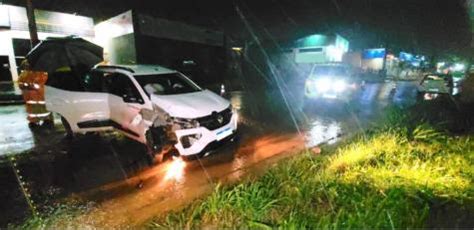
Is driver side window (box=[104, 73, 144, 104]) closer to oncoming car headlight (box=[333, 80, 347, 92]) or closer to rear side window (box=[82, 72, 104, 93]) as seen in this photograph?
rear side window (box=[82, 72, 104, 93])

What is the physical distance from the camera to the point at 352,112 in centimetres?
1235

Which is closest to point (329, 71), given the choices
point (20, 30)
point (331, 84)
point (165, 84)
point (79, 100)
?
point (331, 84)

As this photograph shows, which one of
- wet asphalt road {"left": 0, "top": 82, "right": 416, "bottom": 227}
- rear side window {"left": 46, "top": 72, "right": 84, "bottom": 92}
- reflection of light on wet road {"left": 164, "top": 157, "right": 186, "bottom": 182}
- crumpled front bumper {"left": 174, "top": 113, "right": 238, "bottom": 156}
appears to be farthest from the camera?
rear side window {"left": 46, "top": 72, "right": 84, "bottom": 92}

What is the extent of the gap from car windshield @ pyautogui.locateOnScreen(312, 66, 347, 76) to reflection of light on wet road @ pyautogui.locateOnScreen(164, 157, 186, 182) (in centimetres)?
856

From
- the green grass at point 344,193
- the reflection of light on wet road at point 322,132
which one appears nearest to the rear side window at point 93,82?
the green grass at point 344,193

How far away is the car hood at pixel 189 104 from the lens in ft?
20.6

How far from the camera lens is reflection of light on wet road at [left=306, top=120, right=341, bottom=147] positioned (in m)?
8.14

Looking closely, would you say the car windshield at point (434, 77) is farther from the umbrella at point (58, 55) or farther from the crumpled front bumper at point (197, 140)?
the umbrella at point (58, 55)

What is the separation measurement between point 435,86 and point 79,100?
43.2ft

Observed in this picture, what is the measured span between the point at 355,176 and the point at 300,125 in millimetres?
5223

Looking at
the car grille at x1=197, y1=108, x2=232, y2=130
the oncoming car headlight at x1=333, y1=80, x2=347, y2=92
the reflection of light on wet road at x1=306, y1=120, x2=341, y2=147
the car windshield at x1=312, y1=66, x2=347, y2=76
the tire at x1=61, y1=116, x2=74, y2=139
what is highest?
the car windshield at x1=312, y1=66, x2=347, y2=76

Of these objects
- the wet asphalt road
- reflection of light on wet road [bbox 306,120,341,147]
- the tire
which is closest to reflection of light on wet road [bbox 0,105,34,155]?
the wet asphalt road

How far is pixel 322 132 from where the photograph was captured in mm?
9078

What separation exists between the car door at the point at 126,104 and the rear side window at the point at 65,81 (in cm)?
86
